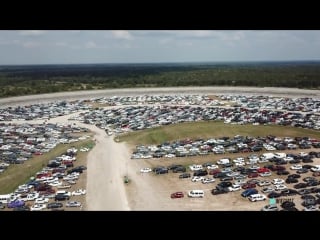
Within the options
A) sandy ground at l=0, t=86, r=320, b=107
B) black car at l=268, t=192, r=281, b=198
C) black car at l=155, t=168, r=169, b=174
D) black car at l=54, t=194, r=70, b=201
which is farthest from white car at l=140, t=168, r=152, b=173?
sandy ground at l=0, t=86, r=320, b=107

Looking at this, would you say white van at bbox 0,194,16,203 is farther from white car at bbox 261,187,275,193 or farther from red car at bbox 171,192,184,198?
white car at bbox 261,187,275,193

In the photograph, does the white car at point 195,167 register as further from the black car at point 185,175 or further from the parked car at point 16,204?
the parked car at point 16,204

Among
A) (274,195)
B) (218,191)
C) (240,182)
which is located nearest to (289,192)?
(274,195)

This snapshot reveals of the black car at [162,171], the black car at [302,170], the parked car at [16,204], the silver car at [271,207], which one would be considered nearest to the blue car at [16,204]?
the parked car at [16,204]

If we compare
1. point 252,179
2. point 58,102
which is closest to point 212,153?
point 252,179

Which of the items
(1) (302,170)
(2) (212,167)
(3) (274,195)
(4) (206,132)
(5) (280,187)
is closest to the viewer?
(3) (274,195)

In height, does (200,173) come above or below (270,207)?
above

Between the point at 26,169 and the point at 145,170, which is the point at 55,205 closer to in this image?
the point at 145,170
